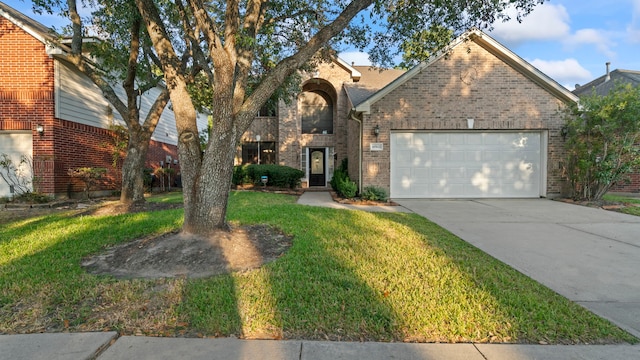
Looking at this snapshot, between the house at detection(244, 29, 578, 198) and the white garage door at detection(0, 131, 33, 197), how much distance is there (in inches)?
417

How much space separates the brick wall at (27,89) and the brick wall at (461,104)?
1010 centimetres

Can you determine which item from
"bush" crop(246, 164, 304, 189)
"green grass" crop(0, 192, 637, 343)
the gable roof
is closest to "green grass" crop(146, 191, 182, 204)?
"bush" crop(246, 164, 304, 189)

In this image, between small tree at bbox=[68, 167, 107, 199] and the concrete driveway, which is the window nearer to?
small tree at bbox=[68, 167, 107, 199]

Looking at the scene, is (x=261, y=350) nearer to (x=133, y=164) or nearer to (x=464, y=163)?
(x=133, y=164)

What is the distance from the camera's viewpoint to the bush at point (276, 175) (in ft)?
49.4

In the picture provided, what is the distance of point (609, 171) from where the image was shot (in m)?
9.96

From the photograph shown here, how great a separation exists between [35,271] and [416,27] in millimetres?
7592

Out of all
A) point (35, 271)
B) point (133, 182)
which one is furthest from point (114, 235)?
point (133, 182)

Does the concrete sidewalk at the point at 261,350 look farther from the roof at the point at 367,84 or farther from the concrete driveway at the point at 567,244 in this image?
the roof at the point at 367,84

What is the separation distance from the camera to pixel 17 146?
1036 centimetres

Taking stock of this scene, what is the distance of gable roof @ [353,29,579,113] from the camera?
10.8 meters

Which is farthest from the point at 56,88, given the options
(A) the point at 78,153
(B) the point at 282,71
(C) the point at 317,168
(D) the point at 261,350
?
(D) the point at 261,350

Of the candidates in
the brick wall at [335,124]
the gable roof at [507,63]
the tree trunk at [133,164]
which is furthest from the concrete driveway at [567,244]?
the brick wall at [335,124]

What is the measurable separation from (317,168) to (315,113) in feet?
9.57
